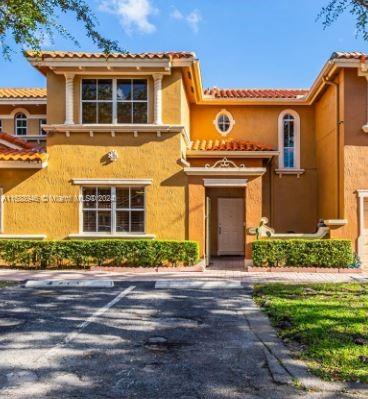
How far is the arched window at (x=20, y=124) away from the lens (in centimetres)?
1931

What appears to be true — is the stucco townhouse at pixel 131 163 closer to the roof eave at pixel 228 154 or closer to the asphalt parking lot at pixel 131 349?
the roof eave at pixel 228 154

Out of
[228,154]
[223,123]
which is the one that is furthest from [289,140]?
[228,154]

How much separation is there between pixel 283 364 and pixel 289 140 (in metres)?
14.3

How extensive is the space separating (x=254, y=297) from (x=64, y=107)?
909 cm

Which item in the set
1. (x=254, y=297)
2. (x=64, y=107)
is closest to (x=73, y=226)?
(x=64, y=107)

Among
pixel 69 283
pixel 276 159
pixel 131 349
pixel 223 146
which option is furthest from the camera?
pixel 276 159

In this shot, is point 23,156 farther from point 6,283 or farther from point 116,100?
point 6,283

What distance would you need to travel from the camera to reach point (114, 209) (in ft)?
47.5

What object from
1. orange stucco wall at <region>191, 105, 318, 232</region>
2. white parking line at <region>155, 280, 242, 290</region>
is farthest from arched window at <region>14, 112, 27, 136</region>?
white parking line at <region>155, 280, 242, 290</region>

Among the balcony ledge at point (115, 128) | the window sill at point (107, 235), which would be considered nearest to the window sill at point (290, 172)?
the balcony ledge at point (115, 128)

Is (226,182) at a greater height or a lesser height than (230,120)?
lesser

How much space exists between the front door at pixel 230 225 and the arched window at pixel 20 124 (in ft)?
30.4

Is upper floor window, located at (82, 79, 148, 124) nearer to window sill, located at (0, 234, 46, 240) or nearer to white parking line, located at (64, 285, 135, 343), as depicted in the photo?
window sill, located at (0, 234, 46, 240)

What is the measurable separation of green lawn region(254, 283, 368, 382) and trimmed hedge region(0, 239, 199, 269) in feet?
12.5
